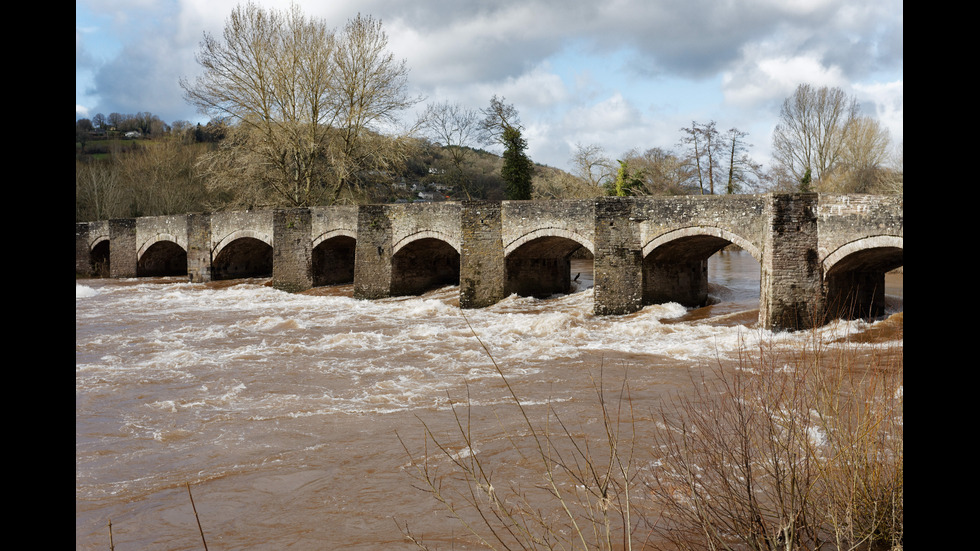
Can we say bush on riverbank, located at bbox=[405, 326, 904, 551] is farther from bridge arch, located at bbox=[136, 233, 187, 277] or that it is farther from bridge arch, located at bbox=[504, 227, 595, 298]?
bridge arch, located at bbox=[136, 233, 187, 277]

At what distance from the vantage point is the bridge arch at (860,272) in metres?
11.8

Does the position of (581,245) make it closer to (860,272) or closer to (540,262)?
(540,262)

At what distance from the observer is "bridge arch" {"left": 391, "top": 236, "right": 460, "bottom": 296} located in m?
19.5

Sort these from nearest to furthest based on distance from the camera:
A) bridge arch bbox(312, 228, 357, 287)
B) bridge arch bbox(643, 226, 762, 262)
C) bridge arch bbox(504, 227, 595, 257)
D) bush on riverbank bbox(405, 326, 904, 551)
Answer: bush on riverbank bbox(405, 326, 904, 551), bridge arch bbox(643, 226, 762, 262), bridge arch bbox(504, 227, 595, 257), bridge arch bbox(312, 228, 357, 287)

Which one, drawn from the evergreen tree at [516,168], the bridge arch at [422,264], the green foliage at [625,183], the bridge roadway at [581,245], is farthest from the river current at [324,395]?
the evergreen tree at [516,168]

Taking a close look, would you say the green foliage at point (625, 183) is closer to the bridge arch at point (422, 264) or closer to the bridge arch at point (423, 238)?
the bridge arch at point (422, 264)

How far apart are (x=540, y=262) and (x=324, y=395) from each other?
35.6ft

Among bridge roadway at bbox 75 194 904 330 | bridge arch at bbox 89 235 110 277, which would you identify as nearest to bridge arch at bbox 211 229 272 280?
bridge roadway at bbox 75 194 904 330

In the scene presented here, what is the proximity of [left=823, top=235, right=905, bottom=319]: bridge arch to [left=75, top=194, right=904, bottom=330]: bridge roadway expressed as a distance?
1.3 inches

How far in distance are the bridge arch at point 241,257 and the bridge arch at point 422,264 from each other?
631 centimetres

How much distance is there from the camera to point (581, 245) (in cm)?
1930

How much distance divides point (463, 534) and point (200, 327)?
12.4 metres
